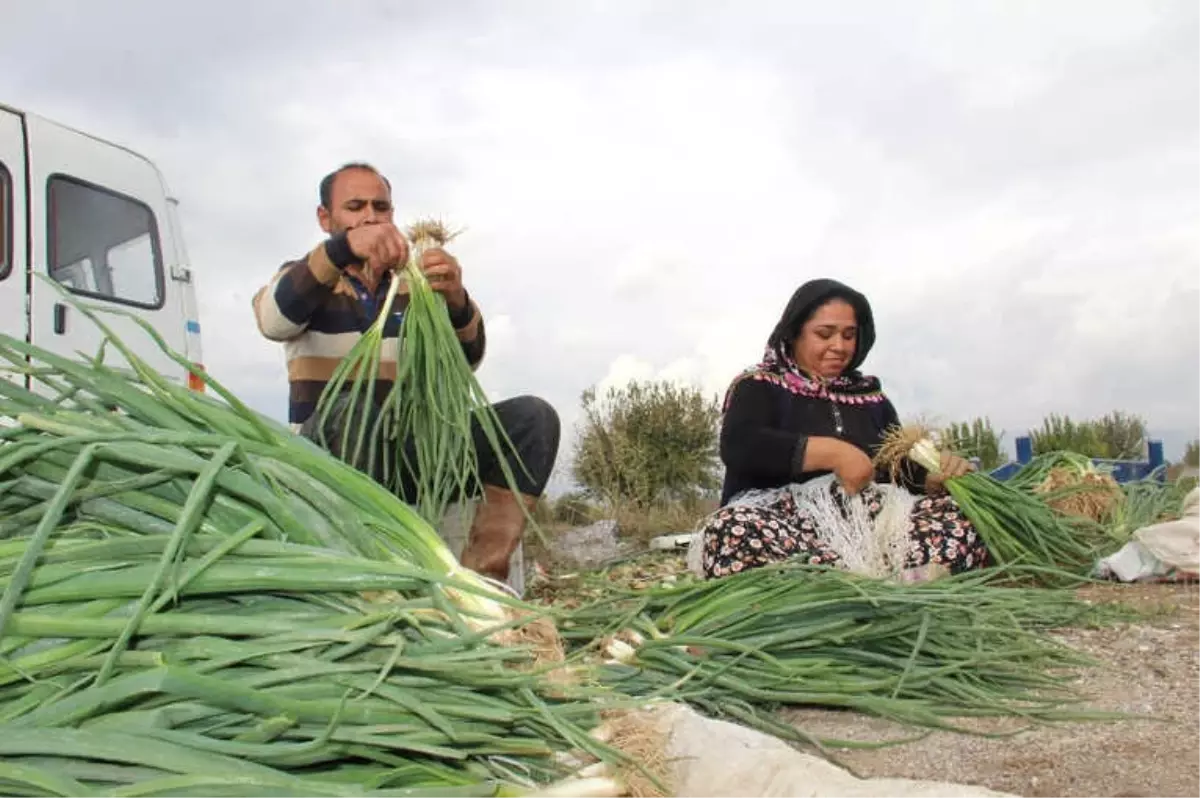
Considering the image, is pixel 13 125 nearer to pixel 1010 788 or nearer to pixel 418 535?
pixel 418 535

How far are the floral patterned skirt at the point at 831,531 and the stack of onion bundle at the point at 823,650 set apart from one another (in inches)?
31.5

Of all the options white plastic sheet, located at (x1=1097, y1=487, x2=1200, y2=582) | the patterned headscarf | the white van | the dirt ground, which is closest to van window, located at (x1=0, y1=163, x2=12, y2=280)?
the white van

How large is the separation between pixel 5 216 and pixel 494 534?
3673 millimetres

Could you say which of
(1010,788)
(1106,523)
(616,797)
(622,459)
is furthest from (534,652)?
(622,459)

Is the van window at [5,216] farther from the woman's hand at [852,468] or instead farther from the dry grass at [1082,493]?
the dry grass at [1082,493]

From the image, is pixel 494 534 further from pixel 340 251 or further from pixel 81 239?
pixel 81 239

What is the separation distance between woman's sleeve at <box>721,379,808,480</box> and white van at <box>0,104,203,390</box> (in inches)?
122

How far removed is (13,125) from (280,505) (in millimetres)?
5051

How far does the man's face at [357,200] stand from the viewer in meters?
3.56

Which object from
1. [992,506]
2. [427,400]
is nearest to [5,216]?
[427,400]

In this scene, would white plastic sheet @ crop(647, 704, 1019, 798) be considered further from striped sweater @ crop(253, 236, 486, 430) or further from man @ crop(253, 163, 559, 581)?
striped sweater @ crop(253, 236, 486, 430)

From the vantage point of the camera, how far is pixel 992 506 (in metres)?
3.91

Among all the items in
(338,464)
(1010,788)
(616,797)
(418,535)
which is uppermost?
(338,464)

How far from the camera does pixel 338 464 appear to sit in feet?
5.48
